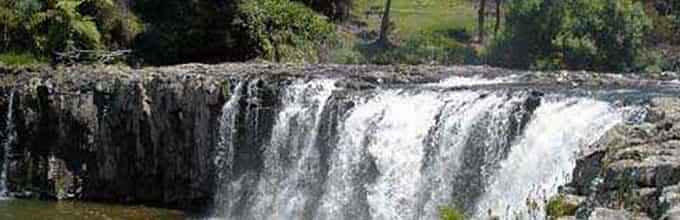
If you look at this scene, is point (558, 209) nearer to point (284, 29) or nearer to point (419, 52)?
point (284, 29)

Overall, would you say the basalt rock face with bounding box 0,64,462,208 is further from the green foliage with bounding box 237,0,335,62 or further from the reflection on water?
the green foliage with bounding box 237,0,335,62

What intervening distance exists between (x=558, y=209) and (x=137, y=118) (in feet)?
51.3

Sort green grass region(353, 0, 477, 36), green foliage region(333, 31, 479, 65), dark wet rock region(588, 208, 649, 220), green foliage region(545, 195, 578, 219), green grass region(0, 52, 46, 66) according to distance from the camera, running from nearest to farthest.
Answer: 1. dark wet rock region(588, 208, 649, 220)
2. green foliage region(545, 195, 578, 219)
3. green grass region(0, 52, 46, 66)
4. green foliage region(333, 31, 479, 65)
5. green grass region(353, 0, 477, 36)

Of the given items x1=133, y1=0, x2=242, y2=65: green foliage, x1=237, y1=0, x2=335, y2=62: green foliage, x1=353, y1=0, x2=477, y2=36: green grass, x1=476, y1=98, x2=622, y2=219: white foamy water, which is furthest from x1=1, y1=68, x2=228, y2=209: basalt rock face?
x1=353, y1=0, x2=477, y2=36: green grass

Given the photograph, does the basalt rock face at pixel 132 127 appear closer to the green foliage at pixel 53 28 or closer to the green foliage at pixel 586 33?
the green foliage at pixel 53 28

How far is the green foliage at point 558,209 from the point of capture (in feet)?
37.2

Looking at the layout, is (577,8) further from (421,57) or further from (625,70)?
(421,57)

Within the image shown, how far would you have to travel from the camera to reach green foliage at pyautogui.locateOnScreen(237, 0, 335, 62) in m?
31.7

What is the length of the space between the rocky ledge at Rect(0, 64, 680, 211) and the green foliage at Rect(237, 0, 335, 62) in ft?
15.1

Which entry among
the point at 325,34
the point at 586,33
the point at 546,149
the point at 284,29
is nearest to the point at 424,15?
the point at 586,33

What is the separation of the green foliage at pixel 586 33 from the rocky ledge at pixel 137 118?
1097 centimetres

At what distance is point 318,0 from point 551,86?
15688 millimetres

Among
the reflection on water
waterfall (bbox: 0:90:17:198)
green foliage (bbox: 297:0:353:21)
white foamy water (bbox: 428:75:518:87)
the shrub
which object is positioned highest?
green foliage (bbox: 297:0:353:21)

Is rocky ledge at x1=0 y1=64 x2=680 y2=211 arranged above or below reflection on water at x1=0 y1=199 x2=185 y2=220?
above
